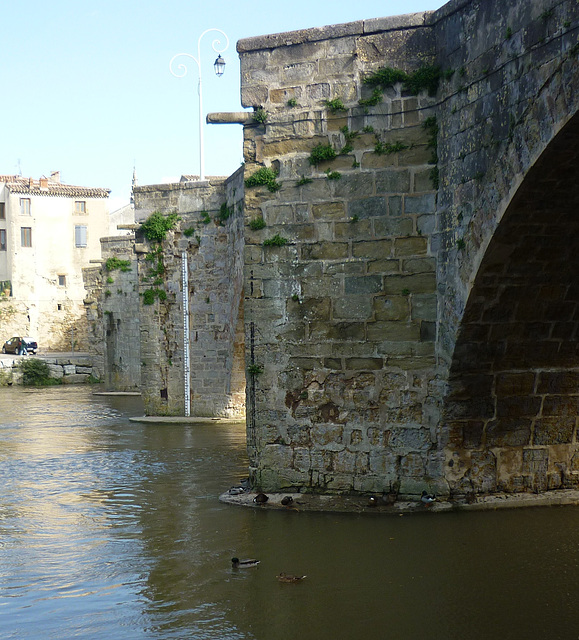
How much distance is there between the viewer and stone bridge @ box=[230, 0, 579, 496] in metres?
7.05

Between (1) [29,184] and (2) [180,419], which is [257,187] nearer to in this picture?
(2) [180,419]

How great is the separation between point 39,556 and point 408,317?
3.55 meters

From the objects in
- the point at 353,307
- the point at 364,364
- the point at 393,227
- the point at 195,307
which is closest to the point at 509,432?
the point at 364,364

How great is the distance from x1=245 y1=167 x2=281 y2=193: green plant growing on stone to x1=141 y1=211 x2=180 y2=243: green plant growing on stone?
7.53 m

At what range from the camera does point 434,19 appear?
7375mm

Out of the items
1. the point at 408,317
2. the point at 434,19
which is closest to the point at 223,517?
the point at 408,317

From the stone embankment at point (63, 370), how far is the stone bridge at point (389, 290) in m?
20.4

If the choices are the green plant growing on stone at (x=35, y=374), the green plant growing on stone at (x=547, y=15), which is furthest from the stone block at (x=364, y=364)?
the green plant growing on stone at (x=35, y=374)

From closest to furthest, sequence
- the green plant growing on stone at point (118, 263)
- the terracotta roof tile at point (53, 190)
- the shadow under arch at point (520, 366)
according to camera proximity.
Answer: the shadow under arch at point (520, 366), the green plant growing on stone at point (118, 263), the terracotta roof tile at point (53, 190)

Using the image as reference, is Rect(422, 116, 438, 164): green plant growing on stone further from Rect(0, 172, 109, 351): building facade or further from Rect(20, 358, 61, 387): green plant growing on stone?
Rect(0, 172, 109, 351): building facade

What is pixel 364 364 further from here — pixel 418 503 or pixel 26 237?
pixel 26 237

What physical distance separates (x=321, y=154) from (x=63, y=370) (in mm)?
22043

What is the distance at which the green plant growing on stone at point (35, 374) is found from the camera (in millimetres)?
27875

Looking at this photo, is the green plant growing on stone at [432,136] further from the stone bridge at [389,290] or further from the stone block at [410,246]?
the stone block at [410,246]
